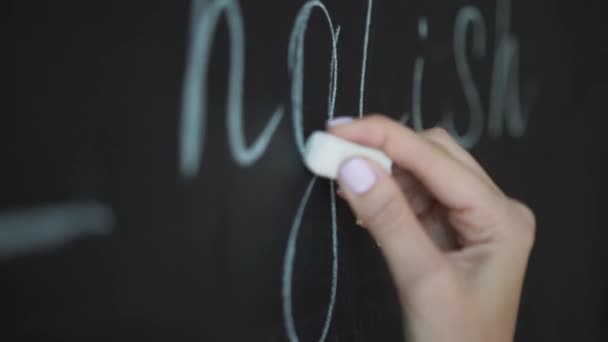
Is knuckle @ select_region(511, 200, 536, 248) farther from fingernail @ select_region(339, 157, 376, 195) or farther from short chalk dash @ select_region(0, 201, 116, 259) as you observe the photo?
short chalk dash @ select_region(0, 201, 116, 259)

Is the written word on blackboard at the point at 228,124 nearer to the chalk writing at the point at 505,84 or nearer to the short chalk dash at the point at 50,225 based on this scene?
the short chalk dash at the point at 50,225

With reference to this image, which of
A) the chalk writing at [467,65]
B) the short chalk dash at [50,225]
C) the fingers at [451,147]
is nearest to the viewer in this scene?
the short chalk dash at [50,225]

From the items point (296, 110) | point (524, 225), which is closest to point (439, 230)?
point (524, 225)

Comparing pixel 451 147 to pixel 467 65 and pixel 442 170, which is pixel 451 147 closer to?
pixel 442 170

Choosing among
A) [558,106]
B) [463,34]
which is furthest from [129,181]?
[558,106]

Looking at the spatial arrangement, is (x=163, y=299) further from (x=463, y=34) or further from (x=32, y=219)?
(x=463, y=34)

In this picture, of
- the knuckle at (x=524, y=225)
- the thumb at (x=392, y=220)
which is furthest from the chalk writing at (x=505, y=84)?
the thumb at (x=392, y=220)

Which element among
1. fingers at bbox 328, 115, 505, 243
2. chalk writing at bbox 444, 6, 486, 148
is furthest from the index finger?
chalk writing at bbox 444, 6, 486, 148
